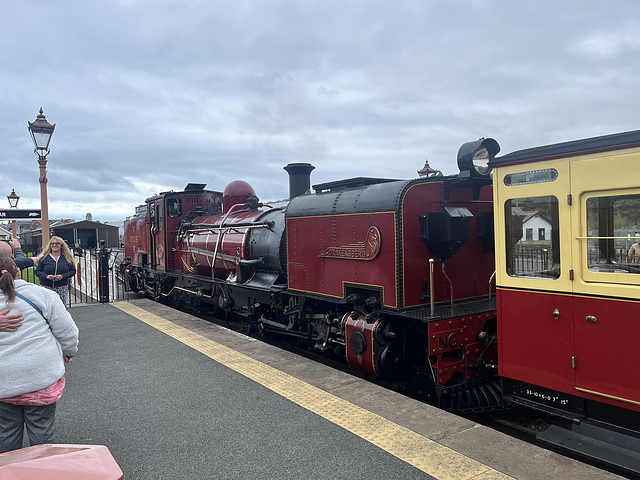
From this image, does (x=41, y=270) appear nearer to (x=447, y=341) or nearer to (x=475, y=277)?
(x=447, y=341)

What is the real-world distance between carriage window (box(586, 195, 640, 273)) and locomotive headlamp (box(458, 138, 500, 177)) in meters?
2.21

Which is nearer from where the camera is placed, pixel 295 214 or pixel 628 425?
pixel 628 425

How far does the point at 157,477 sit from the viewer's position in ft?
11.2

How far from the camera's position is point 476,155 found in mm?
5727

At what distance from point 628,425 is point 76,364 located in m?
6.40

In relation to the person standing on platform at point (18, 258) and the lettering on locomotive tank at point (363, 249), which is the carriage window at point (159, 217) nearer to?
the person standing on platform at point (18, 258)

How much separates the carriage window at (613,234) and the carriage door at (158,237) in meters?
10.4

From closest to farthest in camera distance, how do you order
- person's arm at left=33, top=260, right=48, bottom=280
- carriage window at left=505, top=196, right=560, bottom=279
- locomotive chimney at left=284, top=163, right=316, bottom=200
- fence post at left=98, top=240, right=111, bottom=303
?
1. carriage window at left=505, top=196, right=560, bottom=279
2. person's arm at left=33, top=260, right=48, bottom=280
3. locomotive chimney at left=284, top=163, right=316, bottom=200
4. fence post at left=98, top=240, right=111, bottom=303

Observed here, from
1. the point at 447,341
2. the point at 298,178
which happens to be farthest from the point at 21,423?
the point at 298,178

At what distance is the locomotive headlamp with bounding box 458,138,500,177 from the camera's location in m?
5.71

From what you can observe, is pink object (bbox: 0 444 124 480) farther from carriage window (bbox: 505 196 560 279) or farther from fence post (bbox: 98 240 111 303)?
fence post (bbox: 98 240 111 303)

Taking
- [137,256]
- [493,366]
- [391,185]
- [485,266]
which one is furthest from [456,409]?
[137,256]

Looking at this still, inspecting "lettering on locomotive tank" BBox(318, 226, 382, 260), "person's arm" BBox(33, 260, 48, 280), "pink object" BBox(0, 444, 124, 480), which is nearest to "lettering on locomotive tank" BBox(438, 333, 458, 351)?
"lettering on locomotive tank" BBox(318, 226, 382, 260)

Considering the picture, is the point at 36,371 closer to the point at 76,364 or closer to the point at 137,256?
the point at 76,364
